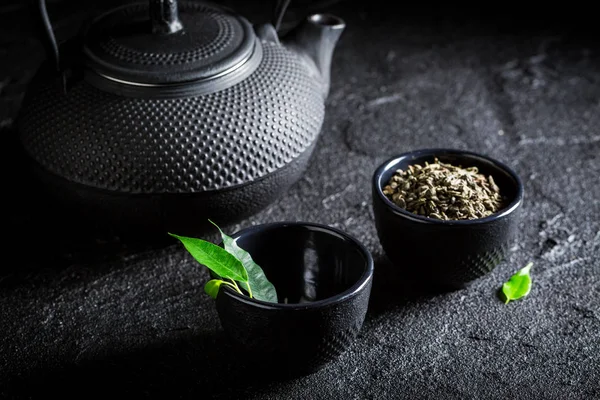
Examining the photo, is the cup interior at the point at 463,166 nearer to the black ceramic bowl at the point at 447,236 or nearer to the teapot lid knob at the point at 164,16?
the black ceramic bowl at the point at 447,236

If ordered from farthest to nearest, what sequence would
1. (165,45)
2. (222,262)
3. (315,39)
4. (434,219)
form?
(315,39) < (165,45) < (434,219) < (222,262)

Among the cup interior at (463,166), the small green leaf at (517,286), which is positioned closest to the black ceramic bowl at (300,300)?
the cup interior at (463,166)

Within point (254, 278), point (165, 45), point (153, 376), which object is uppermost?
point (165, 45)

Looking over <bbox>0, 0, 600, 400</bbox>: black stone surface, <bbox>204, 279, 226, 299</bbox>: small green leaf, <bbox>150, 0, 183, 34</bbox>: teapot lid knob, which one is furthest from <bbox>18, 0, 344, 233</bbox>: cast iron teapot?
<bbox>204, 279, 226, 299</bbox>: small green leaf

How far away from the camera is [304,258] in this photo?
Result: 106 cm

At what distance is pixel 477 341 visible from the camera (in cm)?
105

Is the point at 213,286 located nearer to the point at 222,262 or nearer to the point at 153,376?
the point at 222,262

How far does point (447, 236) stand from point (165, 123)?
412 millimetres

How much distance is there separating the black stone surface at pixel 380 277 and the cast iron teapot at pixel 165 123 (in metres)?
0.12

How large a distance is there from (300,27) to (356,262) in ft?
1.64

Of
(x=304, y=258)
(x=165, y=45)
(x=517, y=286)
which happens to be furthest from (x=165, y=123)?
(x=517, y=286)

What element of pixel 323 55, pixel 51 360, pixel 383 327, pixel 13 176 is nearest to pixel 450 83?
pixel 323 55

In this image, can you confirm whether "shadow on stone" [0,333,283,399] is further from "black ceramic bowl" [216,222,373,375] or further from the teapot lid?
the teapot lid

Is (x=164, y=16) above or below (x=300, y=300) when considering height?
above
